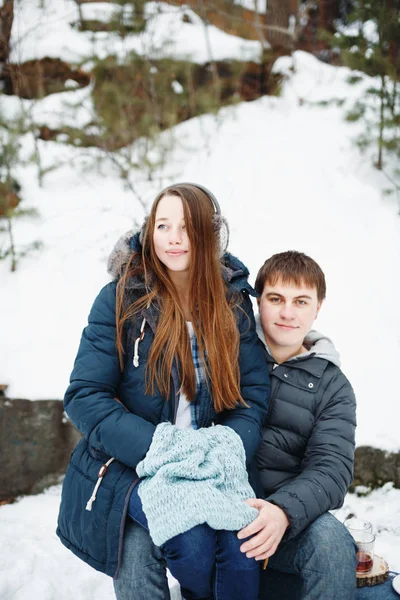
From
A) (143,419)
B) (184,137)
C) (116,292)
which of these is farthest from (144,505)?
(184,137)

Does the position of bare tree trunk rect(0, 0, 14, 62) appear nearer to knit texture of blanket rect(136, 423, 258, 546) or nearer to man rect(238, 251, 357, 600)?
man rect(238, 251, 357, 600)

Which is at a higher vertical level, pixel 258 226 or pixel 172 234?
pixel 172 234

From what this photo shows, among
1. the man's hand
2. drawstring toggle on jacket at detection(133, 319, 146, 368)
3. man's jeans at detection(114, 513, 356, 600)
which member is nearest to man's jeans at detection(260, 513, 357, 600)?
man's jeans at detection(114, 513, 356, 600)

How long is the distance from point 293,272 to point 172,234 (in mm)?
520

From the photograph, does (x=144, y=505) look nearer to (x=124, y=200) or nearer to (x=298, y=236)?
(x=298, y=236)

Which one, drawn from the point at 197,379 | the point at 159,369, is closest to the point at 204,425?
the point at 197,379

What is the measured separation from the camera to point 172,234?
2.04 metres

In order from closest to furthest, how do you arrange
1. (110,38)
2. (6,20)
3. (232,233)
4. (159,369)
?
1. (159,369)
2. (232,233)
3. (6,20)
4. (110,38)

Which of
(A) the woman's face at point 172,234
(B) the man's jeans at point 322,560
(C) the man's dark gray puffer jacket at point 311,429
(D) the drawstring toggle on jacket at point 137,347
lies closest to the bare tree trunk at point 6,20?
(A) the woman's face at point 172,234

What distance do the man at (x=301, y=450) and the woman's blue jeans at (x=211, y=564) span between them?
0.05 m

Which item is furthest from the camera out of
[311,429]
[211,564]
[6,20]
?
[6,20]

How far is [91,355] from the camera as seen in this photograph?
1.96 meters

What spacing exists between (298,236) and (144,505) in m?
3.59

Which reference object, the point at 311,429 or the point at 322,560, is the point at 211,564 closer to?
the point at 322,560
